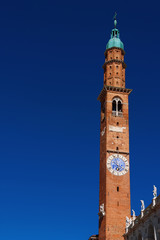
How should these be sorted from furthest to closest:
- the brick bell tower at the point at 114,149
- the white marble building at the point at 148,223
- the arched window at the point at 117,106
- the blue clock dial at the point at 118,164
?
the arched window at the point at 117,106, the blue clock dial at the point at 118,164, the brick bell tower at the point at 114,149, the white marble building at the point at 148,223

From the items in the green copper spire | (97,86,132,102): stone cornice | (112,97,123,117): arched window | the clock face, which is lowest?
the clock face

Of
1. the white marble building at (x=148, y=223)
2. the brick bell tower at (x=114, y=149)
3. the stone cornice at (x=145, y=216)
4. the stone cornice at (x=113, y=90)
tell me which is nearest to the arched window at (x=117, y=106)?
the brick bell tower at (x=114, y=149)

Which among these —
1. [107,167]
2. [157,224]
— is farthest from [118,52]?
[157,224]

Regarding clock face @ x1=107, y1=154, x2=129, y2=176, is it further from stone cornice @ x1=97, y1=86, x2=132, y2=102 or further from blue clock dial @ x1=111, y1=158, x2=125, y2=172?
stone cornice @ x1=97, y1=86, x2=132, y2=102

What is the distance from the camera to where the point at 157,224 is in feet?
122

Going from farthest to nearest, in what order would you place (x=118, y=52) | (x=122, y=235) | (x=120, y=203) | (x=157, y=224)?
(x=118, y=52) < (x=120, y=203) < (x=122, y=235) < (x=157, y=224)

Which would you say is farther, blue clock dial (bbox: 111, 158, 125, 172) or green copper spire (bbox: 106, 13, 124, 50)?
green copper spire (bbox: 106, 13, 124, 50)

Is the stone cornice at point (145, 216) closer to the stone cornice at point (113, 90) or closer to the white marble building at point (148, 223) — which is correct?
the white marble building at point (148, 223)

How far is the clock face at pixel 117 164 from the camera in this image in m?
57.5

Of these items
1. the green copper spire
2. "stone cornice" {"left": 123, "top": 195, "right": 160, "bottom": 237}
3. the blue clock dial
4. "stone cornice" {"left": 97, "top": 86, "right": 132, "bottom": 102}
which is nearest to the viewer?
"stone cornice" {"left": 123, "top": 195, "right": 160, "bottom": 237}

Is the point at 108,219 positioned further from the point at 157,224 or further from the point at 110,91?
the point at 110,91

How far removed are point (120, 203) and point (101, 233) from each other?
545 centimetres

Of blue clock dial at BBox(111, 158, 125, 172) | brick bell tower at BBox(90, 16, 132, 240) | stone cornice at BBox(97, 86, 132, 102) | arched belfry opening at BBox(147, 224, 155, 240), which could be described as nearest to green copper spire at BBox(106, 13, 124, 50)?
brick bell tower at BBox(90, 16, 132, 240)

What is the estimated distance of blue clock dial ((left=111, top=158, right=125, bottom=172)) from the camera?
57.8m
